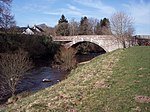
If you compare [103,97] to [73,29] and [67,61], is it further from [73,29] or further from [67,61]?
[73,29]

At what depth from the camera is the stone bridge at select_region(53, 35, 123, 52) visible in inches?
2087

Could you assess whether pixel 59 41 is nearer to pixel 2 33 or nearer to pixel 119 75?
pixel 2 33

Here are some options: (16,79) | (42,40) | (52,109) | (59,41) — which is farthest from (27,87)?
(59,41)

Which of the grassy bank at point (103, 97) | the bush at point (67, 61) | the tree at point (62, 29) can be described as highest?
the tree at point (62, 29)

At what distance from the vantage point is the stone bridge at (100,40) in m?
53.0

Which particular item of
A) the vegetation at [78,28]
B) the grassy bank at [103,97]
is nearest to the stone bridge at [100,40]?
the vegetation at [78,28]

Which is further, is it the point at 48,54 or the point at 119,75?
the point at 48,54

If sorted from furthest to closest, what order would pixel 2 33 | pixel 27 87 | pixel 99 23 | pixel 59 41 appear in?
pixel 99 23 < pixel 59 41 < pixel 2 33 < pixel 27 87

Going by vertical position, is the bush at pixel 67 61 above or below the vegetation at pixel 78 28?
below

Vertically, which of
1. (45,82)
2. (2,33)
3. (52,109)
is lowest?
(45,82)

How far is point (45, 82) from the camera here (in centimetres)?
2995

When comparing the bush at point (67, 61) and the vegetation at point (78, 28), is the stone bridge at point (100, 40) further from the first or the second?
the vegetation at point (78, 28)

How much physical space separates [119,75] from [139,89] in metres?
3.92

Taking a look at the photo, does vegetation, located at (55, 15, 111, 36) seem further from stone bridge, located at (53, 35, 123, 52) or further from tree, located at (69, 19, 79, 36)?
stone bridge, located at (53, 35, 123, 52)
